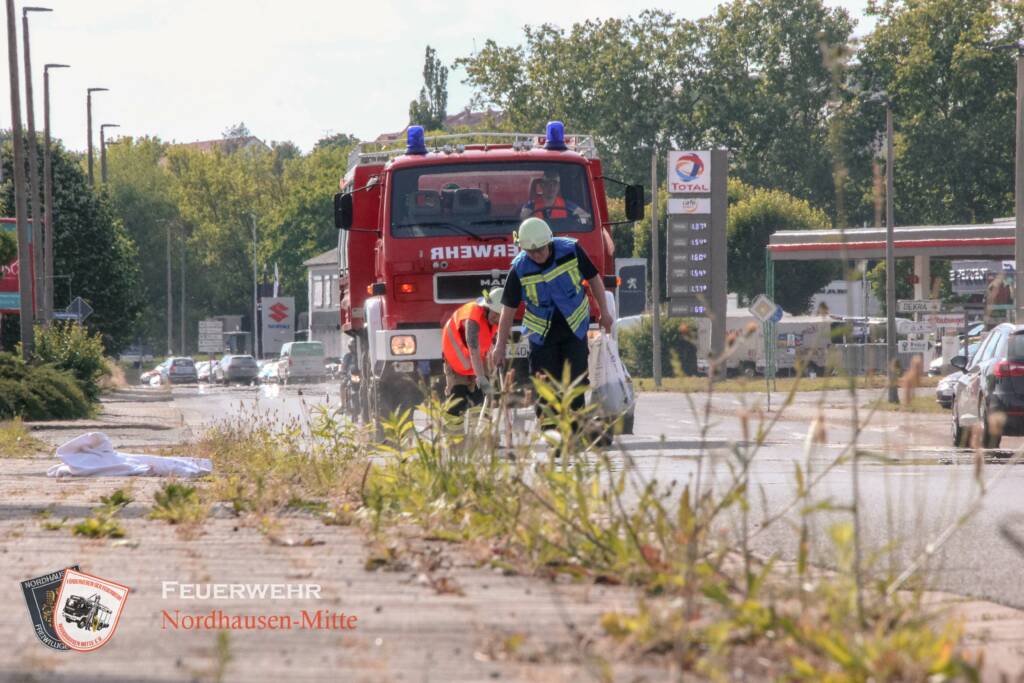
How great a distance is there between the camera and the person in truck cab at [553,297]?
441 inches

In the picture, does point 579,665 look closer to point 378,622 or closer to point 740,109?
point 378,622

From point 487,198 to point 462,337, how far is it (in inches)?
122

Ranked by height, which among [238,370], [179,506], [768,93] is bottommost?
[238,370]

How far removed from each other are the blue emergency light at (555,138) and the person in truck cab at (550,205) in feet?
1.77

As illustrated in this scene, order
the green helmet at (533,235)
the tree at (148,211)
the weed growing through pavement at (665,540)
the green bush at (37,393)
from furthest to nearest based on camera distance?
the tree at (148,211) → the green bush at (37,393) → the green helmet at (533,235) → the weed growing through pavement at (665,540)

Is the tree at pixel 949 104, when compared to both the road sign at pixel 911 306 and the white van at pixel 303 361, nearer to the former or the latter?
the white van at pixel 303 361

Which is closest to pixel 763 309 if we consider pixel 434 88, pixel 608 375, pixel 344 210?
pixel 344 210

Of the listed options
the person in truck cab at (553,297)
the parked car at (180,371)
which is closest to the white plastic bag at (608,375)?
the person in truck cab at (553,297)

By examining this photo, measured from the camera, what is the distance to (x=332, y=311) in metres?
24.5

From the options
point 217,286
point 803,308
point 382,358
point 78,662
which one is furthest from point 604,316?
point 217,286

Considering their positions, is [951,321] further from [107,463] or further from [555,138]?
[107,463]

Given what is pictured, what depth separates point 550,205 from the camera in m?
16.4

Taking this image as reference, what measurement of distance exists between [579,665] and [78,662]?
1.32 metres

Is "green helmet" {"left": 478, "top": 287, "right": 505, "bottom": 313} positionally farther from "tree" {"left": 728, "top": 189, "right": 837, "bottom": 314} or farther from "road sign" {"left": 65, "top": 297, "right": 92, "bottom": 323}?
"tree" {"left": 728, "top": 189, "right": 837, "bottom": 314}
